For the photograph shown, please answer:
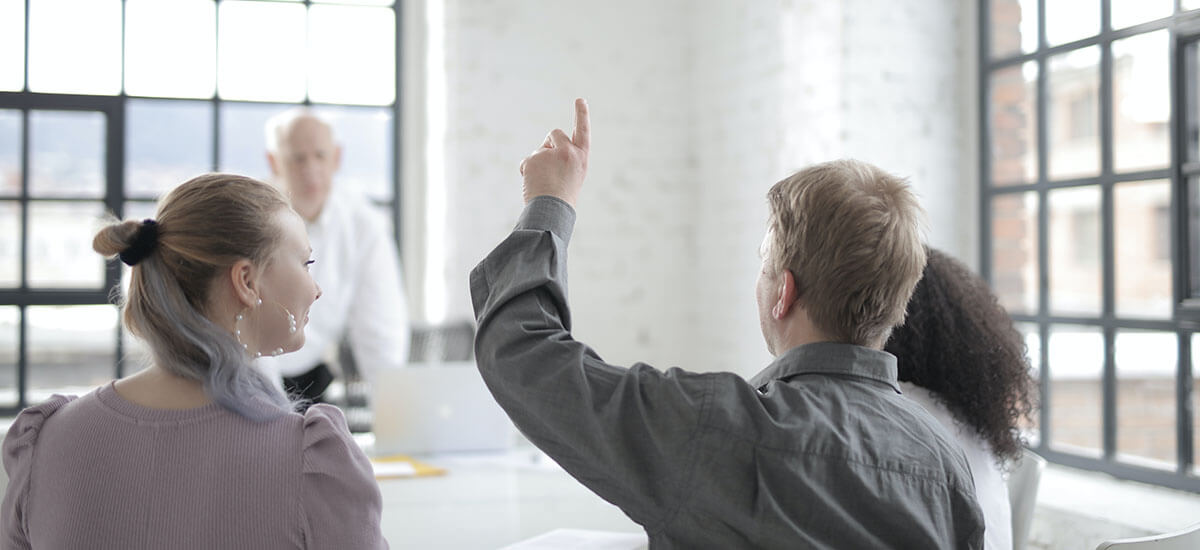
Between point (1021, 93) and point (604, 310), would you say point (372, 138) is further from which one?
point (1021, 93)

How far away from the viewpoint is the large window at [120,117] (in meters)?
4.50

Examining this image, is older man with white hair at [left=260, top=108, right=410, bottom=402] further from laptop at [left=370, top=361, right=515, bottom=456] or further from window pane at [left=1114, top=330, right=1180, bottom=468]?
window pane at [left=1114, top=330, right=1180, bottom=468]

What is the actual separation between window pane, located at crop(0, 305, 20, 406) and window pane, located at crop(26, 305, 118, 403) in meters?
0.06

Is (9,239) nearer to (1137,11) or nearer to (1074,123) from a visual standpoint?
(1137,11)

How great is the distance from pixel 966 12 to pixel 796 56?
65 cm

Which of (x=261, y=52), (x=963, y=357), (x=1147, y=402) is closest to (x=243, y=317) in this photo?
(x=963, y=357)

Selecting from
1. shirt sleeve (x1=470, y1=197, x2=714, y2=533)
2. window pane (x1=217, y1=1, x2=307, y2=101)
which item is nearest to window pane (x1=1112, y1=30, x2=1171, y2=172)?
shirt sleeve (x1=470, y1=197, x2=714, y2=533)

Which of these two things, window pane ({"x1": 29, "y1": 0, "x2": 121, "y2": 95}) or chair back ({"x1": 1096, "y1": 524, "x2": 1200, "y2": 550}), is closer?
chair back ({"x1": 1096, "y1": 524, "x2": 1200, "y2": 550})

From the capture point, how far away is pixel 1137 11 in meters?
3.24

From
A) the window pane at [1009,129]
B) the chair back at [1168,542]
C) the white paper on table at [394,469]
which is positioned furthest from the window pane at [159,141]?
the chair back at [1168,542]

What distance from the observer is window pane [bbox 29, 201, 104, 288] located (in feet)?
14.8

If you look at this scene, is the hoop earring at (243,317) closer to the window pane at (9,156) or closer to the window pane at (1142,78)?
the window pane at (1142,78)

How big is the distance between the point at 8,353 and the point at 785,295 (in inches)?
167

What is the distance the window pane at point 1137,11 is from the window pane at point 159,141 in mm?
3640
